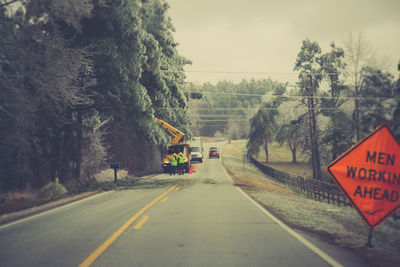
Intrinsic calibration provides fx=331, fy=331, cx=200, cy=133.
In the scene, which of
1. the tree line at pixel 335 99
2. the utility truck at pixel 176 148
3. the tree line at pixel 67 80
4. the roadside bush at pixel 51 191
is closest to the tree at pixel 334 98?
the tree line at pixel 335 99

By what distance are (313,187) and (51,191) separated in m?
17.2

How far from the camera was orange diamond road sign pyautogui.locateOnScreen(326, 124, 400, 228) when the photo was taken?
618 cm

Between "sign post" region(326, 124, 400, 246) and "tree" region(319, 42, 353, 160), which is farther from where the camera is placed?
"tree" region(319, 42, 353, 160)

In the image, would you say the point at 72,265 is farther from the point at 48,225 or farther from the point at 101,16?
the point at 101,16

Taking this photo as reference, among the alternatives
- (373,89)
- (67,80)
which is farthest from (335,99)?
(67,80)

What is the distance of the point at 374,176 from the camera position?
6.27 meters

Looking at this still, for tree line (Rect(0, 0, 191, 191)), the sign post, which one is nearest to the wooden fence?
tree line (Rect(0, 0, 191, 191))

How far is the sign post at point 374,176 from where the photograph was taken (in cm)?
618

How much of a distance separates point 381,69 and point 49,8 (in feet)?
80.4

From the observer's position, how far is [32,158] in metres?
17.0

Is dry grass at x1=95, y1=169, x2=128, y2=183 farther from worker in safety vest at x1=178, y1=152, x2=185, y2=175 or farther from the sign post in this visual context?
the sign post

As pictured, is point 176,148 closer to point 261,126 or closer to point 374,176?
point 374,176

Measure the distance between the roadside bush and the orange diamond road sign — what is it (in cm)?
1326

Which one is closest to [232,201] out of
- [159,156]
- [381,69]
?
[381,69]
